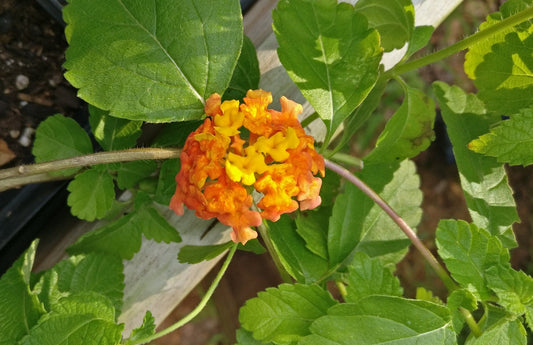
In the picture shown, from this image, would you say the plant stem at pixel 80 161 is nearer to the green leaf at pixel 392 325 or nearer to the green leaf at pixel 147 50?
the green leaf at pixel 147 50

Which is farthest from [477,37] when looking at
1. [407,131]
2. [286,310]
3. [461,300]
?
[286,310]

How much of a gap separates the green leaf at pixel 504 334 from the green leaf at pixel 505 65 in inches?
14.4

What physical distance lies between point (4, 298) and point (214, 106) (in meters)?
0.49

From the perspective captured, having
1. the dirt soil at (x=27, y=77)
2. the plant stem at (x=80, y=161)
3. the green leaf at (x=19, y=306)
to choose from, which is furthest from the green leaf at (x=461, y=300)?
the dirt soil at (x=27, y=77)

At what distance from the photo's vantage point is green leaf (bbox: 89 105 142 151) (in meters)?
0.90

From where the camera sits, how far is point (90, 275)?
95 centimetres

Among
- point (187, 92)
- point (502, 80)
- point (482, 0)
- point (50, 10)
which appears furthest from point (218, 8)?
point (482, 0)

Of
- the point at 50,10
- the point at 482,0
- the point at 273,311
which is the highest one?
the point at 50,10

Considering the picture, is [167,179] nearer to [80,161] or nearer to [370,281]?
[80,161]

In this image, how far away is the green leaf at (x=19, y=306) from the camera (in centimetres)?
84

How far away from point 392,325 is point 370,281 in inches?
3.6

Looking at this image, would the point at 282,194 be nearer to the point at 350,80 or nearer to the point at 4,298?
the point at 350,80

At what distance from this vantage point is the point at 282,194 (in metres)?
0.69

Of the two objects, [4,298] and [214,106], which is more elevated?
[214,106]
